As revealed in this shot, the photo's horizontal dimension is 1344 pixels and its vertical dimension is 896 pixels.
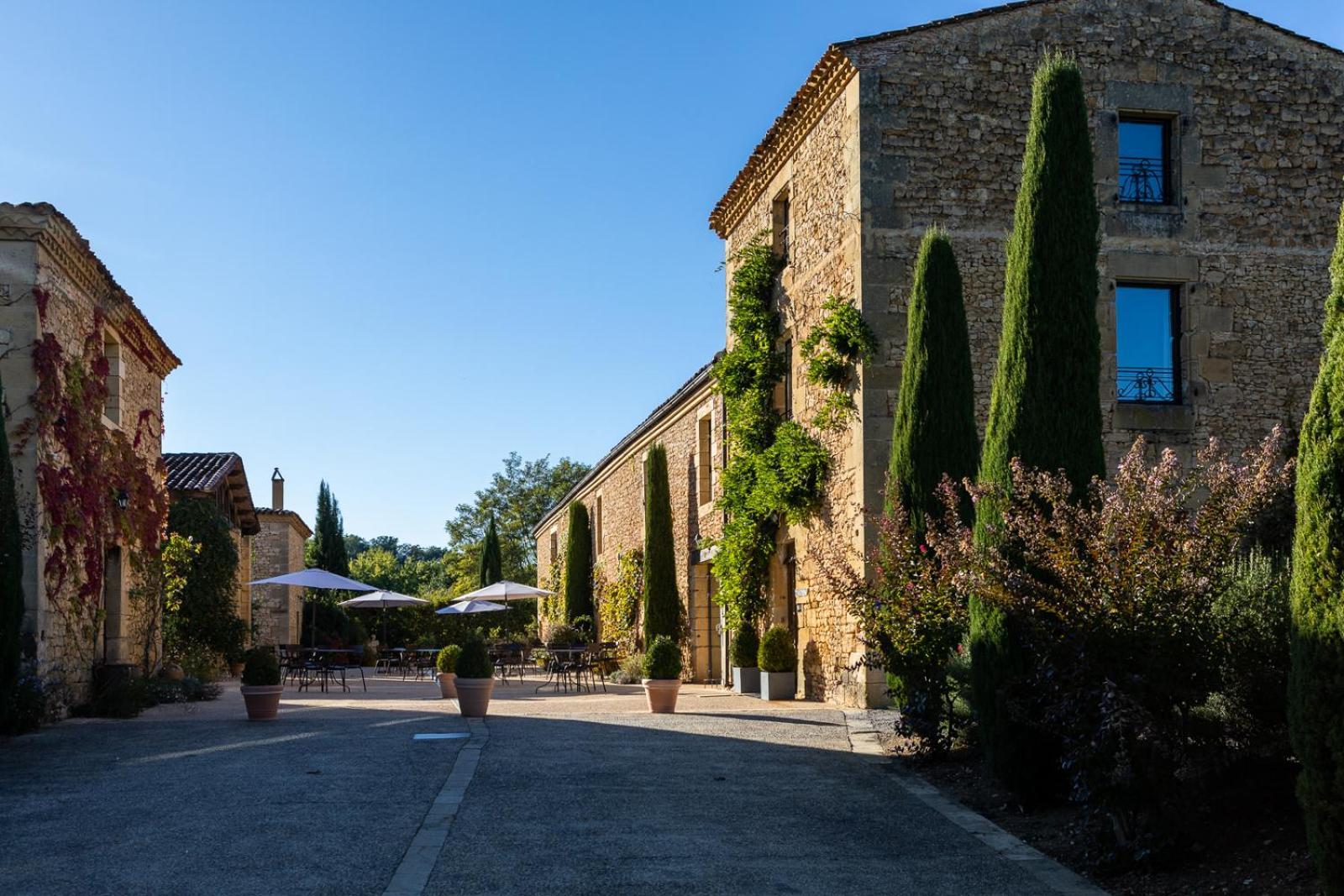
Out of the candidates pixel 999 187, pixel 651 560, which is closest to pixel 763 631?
pixel 651 560

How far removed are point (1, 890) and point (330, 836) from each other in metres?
1.57

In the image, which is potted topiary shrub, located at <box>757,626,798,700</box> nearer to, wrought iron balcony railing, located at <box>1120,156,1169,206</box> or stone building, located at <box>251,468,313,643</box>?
wrought iron balcony railing, located at <box>1120,156,1169,206</box>

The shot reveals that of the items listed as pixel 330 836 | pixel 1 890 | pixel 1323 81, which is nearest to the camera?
pixel 1 890

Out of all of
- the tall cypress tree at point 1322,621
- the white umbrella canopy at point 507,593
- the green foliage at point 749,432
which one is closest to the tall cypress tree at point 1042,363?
the tall cypress tree at point 1322,621

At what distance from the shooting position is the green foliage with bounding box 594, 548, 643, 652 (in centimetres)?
2322

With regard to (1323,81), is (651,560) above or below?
below

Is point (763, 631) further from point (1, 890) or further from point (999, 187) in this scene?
point (1, 890)

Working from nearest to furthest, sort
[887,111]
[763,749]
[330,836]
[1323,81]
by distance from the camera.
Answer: [330,836], [763,749], [887,111], [1323,81]

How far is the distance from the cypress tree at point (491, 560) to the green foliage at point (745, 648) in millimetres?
24724

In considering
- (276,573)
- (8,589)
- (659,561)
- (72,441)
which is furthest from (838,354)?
(276,573)

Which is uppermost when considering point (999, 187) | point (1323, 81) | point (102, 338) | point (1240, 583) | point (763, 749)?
point (1323, 81)

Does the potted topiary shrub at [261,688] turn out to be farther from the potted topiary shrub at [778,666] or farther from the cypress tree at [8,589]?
the potted topiary shrub at [778,666]

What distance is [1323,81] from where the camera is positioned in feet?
48.9

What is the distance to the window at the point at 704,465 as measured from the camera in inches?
811
